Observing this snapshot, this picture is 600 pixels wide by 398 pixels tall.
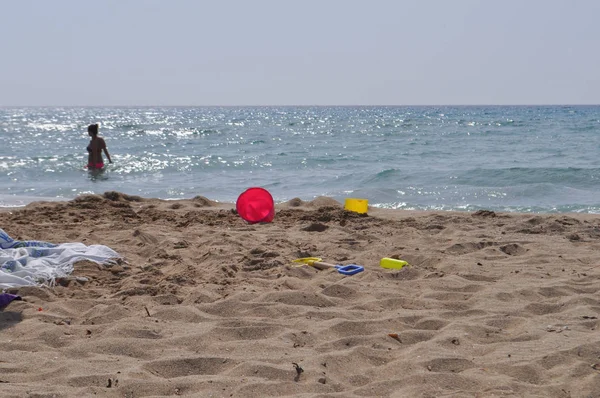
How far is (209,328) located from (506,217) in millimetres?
4574

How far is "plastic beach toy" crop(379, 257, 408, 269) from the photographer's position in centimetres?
490

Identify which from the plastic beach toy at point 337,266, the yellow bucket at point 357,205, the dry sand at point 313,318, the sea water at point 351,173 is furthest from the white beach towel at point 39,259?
the sea water at point 351,173

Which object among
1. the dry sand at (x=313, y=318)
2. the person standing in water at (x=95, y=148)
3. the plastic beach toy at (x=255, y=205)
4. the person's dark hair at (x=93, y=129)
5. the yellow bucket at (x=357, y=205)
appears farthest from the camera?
the person standing in water at (x=95, y=148)

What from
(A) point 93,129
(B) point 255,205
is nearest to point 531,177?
(B) point 255,205

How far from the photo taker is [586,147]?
61.8 ft

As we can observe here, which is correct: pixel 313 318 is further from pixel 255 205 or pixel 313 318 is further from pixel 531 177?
pixel 531 177

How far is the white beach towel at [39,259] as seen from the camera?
4.42 metres

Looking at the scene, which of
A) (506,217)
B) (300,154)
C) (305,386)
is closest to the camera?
(305,386)

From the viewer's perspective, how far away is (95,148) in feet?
44.2

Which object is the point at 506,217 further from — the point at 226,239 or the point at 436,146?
the point at 436,146

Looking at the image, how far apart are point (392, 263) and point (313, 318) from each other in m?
1.29

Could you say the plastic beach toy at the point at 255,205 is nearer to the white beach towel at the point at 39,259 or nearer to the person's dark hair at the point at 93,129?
the white beach towel at the point at 39,259

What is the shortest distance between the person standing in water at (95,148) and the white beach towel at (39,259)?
8.51 meters

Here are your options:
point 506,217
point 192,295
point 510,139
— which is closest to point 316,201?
point 506,217
